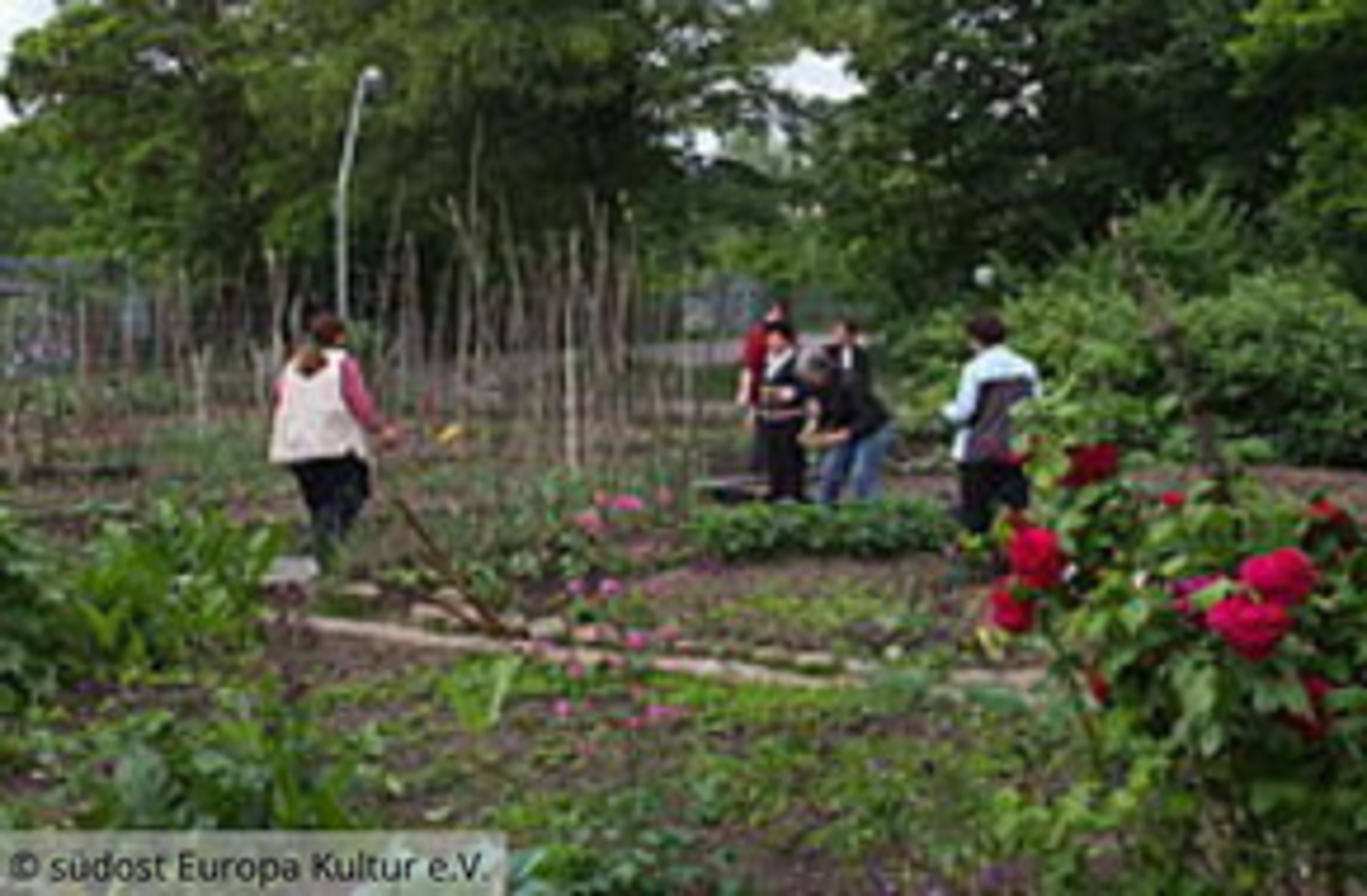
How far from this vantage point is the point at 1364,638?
9.13 ft

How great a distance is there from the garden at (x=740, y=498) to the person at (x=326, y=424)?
0.09 m

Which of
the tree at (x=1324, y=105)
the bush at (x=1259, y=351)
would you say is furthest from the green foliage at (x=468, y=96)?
the tree at (x=1324, y=105)

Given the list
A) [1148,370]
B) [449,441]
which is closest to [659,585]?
[449,441]

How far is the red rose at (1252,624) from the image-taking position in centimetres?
259

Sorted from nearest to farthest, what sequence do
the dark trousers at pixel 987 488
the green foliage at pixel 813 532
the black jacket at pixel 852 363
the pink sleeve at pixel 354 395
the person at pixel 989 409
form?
the person at pixel 989 409 → the dark trousers at pixel 987 488 → the pink sleeve at pixel 354 395 → the green foliage at pixel 813 532 → the black jacket at pixel 852 363

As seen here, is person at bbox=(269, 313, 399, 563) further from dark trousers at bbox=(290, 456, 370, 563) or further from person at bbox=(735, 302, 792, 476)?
person at bbox=(735, 302, 792, 476)

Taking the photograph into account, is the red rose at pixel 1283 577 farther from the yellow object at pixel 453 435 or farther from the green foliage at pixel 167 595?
the yellow object at pixel 453 435

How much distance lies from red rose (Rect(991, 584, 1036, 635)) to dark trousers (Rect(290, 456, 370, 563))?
5.97m

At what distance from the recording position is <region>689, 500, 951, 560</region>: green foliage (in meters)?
8.89

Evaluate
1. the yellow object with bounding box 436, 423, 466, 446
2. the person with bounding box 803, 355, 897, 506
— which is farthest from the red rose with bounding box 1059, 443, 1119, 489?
the yellow object with bounding box 436, 423, 466, 446

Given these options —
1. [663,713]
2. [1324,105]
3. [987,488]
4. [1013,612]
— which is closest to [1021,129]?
[1324,105]

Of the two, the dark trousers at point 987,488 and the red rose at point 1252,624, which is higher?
the red rose at point 1252,624

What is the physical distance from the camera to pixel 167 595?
6.70 meters

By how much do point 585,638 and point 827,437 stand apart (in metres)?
3.41
